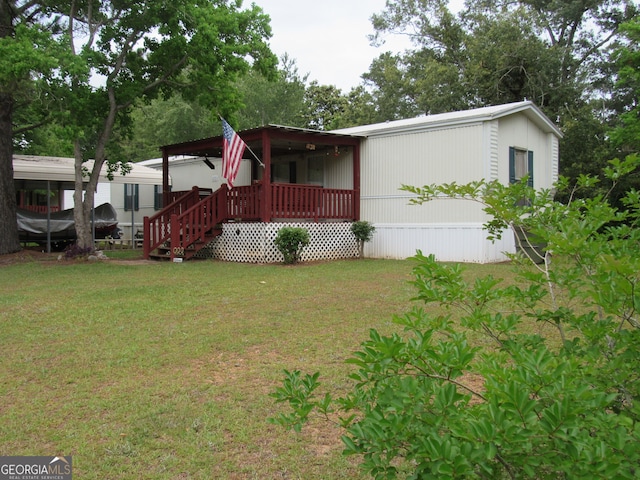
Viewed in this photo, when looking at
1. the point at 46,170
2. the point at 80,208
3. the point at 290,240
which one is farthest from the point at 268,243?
the point at 46,170

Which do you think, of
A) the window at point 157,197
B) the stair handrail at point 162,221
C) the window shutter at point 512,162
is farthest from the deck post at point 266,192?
the window at point 157,197

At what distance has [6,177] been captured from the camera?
13.8 m

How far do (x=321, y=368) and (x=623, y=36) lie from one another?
26.5 metres

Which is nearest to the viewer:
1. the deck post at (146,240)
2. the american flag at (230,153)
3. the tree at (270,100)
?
the american flag at (230,153)

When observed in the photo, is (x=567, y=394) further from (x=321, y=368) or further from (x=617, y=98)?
(x=617, y=98)

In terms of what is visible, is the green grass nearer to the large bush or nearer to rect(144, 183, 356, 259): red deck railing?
the large bush

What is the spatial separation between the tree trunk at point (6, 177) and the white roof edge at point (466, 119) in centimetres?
882

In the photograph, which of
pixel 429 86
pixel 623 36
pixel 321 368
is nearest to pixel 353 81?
pixel 429 86

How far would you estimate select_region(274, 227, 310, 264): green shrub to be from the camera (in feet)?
39.6

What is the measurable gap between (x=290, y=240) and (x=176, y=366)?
7564 millimetres

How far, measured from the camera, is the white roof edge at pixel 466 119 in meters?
12.5

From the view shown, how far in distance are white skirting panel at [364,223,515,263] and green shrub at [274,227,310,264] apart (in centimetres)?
254

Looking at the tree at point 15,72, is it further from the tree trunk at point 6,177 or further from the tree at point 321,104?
the tree at point 321,104

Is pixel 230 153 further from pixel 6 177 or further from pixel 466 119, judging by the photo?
pixel 6 177
